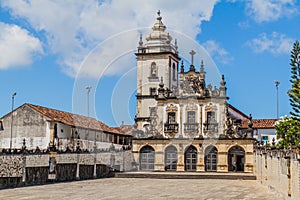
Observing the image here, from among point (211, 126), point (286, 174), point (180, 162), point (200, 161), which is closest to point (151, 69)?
point (211, 126)

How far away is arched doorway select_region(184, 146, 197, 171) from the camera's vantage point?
40.6m

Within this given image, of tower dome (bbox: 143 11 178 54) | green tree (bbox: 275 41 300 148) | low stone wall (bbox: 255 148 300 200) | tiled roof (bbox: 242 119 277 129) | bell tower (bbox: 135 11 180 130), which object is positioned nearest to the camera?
low stone wall (bbox: 255 148 300 200)

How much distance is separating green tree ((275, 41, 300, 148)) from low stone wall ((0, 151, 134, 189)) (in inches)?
521

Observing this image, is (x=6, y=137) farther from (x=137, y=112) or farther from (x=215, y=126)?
(x=215, y=126)

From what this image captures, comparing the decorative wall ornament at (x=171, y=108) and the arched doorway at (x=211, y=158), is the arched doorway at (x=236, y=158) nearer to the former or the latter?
the arched doorway at (x=211, y=158)

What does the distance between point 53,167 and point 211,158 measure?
1734 centimetres

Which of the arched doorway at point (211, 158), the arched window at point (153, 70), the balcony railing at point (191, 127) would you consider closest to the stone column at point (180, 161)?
the balcony railing at point (191, 127)

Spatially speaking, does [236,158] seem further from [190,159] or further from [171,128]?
[171,128]

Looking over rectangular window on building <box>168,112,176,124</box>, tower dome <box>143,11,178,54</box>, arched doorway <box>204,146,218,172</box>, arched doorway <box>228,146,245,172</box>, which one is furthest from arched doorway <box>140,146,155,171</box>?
tower dome <box>143,11,178,54</box>

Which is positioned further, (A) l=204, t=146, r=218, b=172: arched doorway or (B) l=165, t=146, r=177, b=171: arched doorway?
(B) l=165, t=146, r=177, b=171: arched doorway

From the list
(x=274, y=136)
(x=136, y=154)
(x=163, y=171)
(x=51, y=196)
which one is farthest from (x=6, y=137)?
(x=274, y=136)

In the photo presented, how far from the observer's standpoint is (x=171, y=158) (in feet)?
135

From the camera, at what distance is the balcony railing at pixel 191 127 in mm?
41625

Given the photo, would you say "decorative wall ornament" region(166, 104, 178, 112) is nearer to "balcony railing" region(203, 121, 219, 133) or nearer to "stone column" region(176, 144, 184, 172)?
"balcony railing" region(203, 121, 219, 133)
